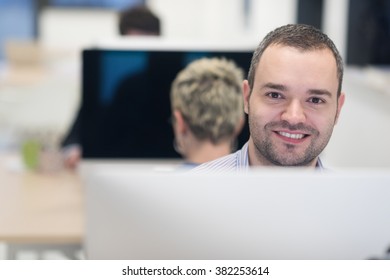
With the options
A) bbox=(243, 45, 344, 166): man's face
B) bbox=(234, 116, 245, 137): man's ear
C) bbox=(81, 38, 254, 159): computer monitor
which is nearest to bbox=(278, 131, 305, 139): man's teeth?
bbox=(243, 45, 344, 166): man's face

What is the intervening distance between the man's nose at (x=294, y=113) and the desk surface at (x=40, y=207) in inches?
28.2

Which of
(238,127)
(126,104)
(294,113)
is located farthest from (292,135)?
(126,104)

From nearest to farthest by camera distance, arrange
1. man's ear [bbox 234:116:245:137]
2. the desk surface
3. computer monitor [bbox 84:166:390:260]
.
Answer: computer monitor [bbox 84:166:390:260]
man's ear [bbox 234:116:245:137]
the desk surface

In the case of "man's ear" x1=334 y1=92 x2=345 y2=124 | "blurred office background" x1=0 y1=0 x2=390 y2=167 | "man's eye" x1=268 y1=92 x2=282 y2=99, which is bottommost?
"blurred office background" x1=0 y1=0 x2=390 y2=167

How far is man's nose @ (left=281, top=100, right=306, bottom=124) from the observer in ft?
1.60

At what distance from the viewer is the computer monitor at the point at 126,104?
1196 mm

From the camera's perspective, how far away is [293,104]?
489 mm

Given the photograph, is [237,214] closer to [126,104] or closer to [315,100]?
[315,100]

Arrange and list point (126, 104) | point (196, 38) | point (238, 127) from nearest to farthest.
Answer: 1. point (238, 127)
2. point (126, 104)
3. point (196, 38)

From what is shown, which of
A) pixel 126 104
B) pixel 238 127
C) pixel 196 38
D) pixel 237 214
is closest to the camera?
pixel 237 214

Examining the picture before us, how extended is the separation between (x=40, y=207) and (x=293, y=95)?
863 mm

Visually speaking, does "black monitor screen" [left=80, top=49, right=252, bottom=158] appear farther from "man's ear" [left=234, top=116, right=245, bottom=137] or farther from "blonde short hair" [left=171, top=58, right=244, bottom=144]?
"man's ear" [left=234, top=116, right=245, bottom=137]

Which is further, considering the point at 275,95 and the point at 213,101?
the point at 213,101
